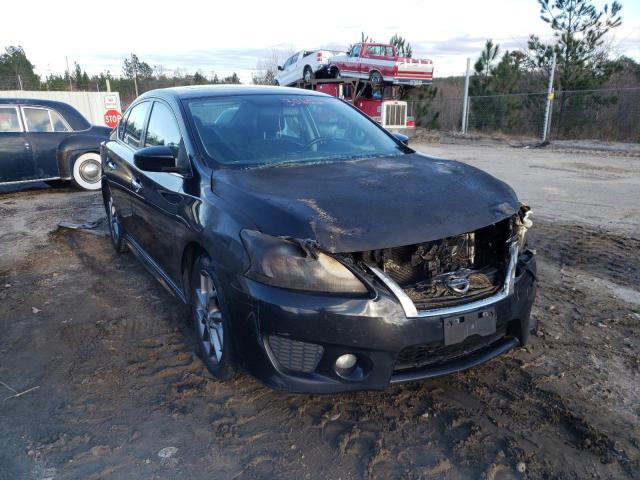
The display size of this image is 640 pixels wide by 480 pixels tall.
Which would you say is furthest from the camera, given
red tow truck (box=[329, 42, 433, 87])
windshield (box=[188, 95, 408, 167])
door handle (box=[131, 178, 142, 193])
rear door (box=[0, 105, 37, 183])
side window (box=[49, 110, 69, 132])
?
red tow truck (box=[329, 42, 433, 87])

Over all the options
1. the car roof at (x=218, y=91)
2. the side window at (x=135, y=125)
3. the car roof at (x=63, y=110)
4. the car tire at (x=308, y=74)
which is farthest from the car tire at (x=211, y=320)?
the car tire at (x=308, y=74)

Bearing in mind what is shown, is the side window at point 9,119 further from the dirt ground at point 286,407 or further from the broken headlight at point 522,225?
the broken headlight at point 522,225

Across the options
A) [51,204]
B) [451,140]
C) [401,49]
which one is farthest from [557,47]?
[51,204]

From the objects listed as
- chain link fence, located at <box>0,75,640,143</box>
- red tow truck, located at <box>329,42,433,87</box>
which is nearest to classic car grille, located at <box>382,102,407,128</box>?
red tow truck, located at <box>329,42,433,87</box>

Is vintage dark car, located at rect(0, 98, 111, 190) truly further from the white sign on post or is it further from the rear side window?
the white sign on post

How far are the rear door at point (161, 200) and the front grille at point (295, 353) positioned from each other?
105cm

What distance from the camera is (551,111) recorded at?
20875 millimetres

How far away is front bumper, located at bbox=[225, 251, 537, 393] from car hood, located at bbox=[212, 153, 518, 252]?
0.92 feet

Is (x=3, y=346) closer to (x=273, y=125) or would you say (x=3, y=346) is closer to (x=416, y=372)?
(x=273, y=125)

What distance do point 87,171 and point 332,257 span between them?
838 centimetres

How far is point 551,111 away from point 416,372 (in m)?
21.5

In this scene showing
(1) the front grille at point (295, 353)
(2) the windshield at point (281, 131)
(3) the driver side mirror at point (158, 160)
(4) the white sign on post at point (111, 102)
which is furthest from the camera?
(4) the white sign on post at point (111, 102)

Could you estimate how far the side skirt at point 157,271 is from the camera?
341 centimetres

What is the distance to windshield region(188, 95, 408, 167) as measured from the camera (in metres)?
3.29
